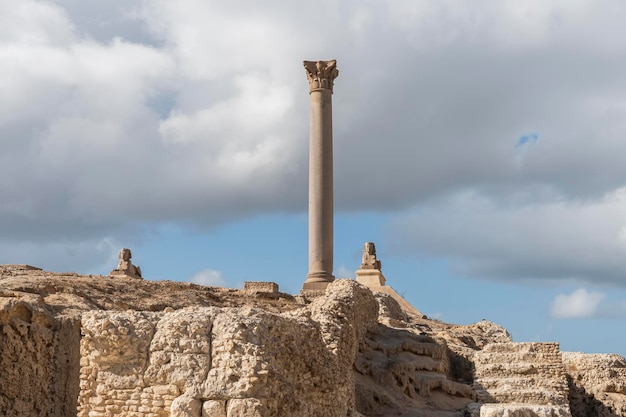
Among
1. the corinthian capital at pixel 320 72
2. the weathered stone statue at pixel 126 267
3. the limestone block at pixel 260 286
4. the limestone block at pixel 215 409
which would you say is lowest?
the limestone block at pixel 215 409

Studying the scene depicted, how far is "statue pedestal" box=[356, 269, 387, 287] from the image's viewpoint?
3397cm

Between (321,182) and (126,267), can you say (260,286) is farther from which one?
(126,267)

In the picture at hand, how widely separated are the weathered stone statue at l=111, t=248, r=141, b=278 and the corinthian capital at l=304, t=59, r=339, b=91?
809 centimetres

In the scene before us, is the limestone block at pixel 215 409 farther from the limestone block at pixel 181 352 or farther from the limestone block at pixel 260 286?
the limestone block at pixel 260 286

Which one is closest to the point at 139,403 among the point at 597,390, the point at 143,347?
the point at 143,347

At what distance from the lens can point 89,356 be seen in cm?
1227

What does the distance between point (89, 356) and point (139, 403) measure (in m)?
0.88

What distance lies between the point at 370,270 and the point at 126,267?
858 centimetres

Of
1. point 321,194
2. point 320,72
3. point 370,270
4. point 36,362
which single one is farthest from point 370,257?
point 36,362

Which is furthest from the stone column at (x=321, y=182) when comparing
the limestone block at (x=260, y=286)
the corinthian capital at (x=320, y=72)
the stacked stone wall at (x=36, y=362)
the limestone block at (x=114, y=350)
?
the limestone block at (x=114, y=350)

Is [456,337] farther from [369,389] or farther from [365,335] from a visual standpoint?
[369,389]

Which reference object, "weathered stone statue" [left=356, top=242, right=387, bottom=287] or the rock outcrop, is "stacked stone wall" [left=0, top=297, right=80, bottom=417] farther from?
"weathered stone statue" [left=356, top=242, right=387, bottom=287]

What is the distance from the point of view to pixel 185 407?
1172 cm

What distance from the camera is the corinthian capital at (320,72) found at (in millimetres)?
29500
